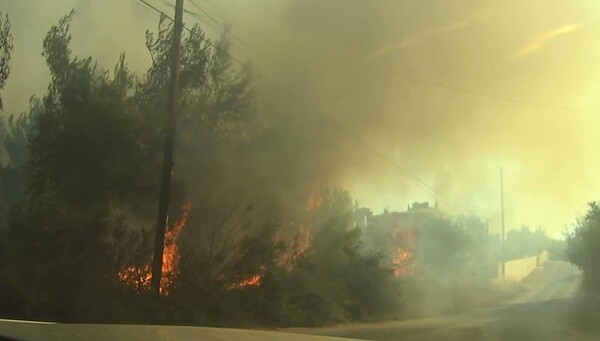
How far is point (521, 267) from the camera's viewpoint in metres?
32.8

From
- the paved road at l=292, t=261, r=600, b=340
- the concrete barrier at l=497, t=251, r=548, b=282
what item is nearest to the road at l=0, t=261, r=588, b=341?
the paved road at l=292, t=261, r=600, b=340

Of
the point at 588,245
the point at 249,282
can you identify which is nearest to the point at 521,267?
the point at 588,245

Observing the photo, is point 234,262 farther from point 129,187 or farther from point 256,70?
point 256,70

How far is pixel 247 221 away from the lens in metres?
14.8

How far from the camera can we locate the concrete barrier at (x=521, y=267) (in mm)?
30547

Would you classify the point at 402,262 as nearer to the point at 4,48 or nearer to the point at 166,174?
the point at 166,174

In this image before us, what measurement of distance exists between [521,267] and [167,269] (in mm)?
24427

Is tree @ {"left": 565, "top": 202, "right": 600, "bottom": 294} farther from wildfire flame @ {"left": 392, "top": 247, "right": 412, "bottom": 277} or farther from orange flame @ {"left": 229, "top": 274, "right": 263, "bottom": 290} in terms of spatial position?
orange flame @ {"left": 229, "top": 274, "right": 263, "bottom": 290}

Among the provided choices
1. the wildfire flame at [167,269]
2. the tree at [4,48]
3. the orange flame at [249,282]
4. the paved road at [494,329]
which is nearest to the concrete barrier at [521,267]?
the paved road at [494,329]

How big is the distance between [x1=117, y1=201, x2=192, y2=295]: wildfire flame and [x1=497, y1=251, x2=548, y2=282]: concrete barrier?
771 inches

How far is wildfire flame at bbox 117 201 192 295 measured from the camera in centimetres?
1195

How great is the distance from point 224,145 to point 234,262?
105 inches

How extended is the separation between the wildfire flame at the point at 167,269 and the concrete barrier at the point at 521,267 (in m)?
19.6

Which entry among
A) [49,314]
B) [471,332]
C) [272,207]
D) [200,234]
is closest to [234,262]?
[200,234]
